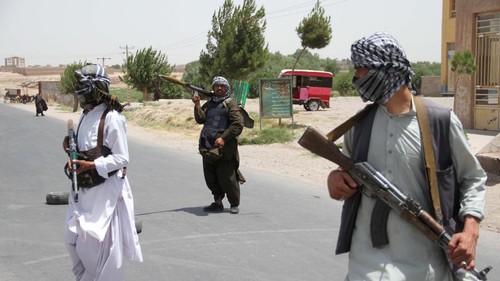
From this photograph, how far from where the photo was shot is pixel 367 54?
2.63 meters

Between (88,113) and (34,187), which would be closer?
(88,113)

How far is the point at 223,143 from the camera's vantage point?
7938 mm

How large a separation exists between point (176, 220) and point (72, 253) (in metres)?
3.48

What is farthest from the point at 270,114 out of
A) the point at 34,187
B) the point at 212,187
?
the point at 212,187

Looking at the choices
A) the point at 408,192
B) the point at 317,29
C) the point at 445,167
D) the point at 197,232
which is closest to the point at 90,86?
the point at 408,192

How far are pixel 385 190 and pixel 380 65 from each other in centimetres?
51

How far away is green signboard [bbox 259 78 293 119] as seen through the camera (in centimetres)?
1912

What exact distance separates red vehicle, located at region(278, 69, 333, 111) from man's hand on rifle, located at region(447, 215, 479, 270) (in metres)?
29.9

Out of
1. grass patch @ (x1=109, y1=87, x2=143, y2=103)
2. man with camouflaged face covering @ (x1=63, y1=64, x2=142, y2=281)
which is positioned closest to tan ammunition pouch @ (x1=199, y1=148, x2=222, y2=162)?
man with camouflaged face covering @ (x1=63, y1=64, x2=142, y2=281)

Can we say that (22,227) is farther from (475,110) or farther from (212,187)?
(475,110)

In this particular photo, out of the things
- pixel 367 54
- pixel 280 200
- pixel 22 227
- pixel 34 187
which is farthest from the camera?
pixel 34 187

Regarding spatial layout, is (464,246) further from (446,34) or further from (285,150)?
(446,34)

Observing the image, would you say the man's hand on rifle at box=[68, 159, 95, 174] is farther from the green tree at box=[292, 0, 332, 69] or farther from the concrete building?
the green tree at box=[292, 0, 332, 69]

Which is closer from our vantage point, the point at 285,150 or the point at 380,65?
the point at 380,65
